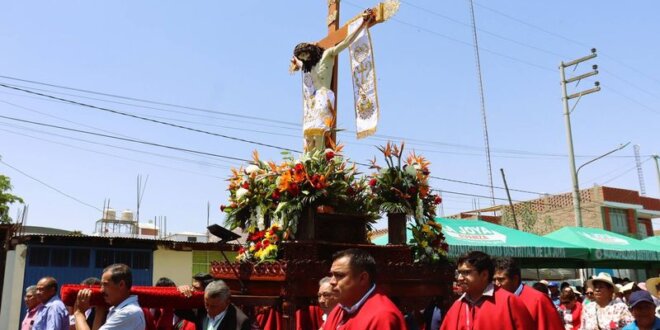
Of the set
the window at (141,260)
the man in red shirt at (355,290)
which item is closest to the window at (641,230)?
the window at (141,260)

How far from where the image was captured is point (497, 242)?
37.7 feet

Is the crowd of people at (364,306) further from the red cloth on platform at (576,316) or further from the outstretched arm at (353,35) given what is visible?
the outstretched arm at (353,35)

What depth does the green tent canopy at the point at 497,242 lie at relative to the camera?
11094 millimetres

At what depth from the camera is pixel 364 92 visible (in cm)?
675

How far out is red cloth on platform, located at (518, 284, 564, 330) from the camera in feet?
12.6

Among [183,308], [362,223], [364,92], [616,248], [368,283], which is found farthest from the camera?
[616,248]

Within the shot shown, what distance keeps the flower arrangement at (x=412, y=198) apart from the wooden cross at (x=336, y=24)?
2.75 feet

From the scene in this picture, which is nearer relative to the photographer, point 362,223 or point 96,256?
point 362,223

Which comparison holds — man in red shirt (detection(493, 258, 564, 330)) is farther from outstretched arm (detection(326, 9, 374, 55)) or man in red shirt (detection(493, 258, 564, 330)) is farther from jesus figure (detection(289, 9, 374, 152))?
outstretched arm (detection(326, 9, 374, 55))

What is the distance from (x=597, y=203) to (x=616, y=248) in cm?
1556

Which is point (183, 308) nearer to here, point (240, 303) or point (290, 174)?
point (240, 303)

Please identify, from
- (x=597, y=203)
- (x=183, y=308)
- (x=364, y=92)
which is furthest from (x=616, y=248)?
(x=597, y=203)

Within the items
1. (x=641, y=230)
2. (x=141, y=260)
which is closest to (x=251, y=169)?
(x=141, y=260)

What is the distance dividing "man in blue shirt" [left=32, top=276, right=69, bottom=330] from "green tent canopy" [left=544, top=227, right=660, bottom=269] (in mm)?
11199
